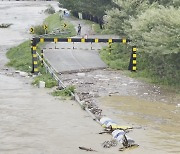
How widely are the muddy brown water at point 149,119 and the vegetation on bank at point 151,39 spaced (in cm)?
246

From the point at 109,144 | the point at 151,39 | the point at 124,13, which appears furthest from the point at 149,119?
the point at 124,13

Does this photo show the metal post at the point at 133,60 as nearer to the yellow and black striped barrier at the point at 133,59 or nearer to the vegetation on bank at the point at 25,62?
the yellow and black striped barrier at the point at 133,59

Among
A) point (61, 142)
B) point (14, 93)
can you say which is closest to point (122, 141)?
point (61, 142)

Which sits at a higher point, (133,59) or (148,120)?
(133,59)

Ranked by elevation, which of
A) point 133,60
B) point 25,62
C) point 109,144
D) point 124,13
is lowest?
point 109,144

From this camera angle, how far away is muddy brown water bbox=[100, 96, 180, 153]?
41.6 ft

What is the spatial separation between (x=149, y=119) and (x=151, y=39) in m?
4.64

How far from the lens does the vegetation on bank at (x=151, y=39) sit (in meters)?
18.2

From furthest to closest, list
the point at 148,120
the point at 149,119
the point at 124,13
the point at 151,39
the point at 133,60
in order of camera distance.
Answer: the point at 124,13 → the point at 133,60 → the point at 151,39 → the point at 149,119 → the point at 148,120

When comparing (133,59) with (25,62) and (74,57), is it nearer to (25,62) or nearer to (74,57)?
(74,57)

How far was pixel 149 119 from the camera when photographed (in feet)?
49.3

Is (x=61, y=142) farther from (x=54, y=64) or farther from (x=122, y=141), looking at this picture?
(x=54, y=64)

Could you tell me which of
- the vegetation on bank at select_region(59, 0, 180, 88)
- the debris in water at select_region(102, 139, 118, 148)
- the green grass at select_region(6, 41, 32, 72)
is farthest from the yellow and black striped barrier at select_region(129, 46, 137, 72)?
the debris in water at select_region(102, 139, 118, 148)

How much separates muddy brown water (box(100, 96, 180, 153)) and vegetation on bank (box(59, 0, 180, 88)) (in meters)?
2.46
